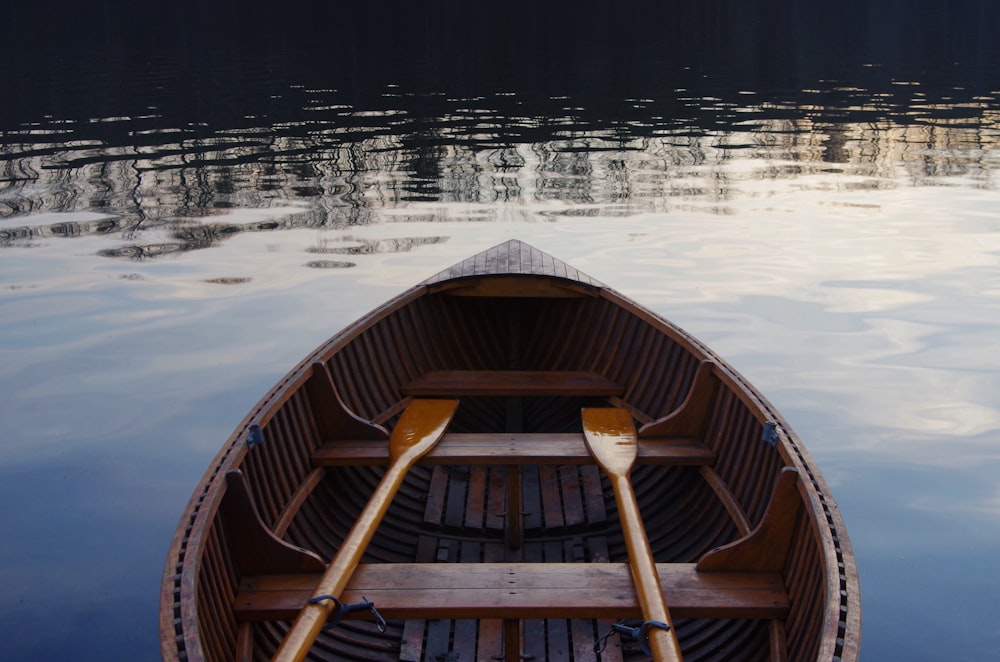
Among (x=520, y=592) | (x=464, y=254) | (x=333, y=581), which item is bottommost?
(x=520, y=592)

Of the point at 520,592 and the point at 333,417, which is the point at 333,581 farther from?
the point at 333,417

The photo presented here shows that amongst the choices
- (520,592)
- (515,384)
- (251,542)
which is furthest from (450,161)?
(520,592)

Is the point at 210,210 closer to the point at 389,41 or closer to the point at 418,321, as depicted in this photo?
the point at 418,321

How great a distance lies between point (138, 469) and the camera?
333 inches

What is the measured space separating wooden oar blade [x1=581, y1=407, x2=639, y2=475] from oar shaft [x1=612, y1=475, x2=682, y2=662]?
1.68 feet

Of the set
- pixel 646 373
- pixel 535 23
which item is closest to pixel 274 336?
pixel 646 373

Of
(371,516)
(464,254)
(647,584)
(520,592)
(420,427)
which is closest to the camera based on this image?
(647,584)

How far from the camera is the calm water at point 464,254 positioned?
7516mm

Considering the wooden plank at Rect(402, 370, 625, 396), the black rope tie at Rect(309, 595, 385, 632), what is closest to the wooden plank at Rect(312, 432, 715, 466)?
the wooden plank at Rect(402, 370, 625, 396)

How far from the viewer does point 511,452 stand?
6055 mm

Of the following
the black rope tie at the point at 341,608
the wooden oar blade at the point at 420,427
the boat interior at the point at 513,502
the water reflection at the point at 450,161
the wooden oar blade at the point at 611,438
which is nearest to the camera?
the black rope tie at the point at 341,608

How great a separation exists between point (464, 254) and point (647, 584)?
1047cm

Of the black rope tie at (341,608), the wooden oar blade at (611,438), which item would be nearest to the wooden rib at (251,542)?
the black rope tie at (341,608)

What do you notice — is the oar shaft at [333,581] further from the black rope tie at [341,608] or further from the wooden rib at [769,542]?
the wooden rib at [769,542]
